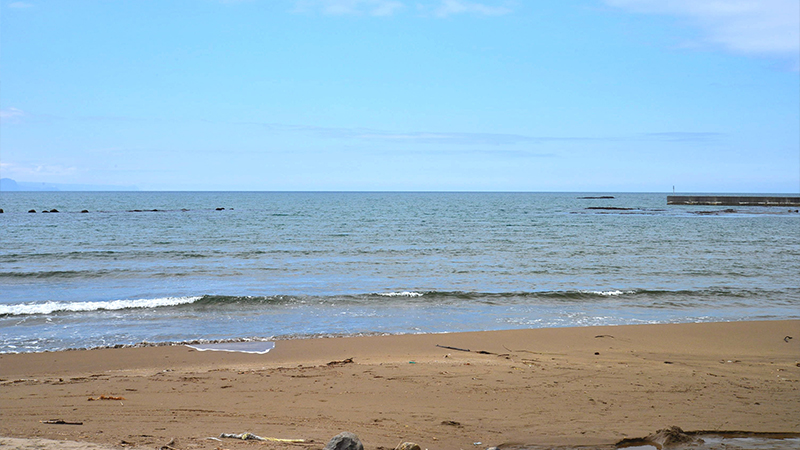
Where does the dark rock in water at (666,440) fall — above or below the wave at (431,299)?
above

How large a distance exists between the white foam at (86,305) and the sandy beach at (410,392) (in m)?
4.55

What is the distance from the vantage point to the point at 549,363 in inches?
356

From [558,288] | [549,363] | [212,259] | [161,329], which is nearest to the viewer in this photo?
[549,363]

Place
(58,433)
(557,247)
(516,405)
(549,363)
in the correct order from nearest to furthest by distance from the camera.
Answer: (58,433) < (516,405) < (549,363) < (557,247)

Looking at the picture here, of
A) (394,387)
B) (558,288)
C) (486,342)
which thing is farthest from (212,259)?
(394,387)

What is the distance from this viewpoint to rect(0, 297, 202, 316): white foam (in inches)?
546

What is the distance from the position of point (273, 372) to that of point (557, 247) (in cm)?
2508

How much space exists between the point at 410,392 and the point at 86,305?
436 inches

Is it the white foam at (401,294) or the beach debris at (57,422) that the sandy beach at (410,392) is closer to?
the beach debris at (57,422)

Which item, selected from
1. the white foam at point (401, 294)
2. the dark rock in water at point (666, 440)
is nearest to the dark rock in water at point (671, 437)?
the dark rock in water at point (666, 440)

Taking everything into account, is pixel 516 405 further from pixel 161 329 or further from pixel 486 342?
pixel 161 329

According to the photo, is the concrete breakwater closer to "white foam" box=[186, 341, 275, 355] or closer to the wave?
the wave

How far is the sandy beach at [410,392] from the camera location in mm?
5930

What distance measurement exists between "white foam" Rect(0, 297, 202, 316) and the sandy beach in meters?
4.55
